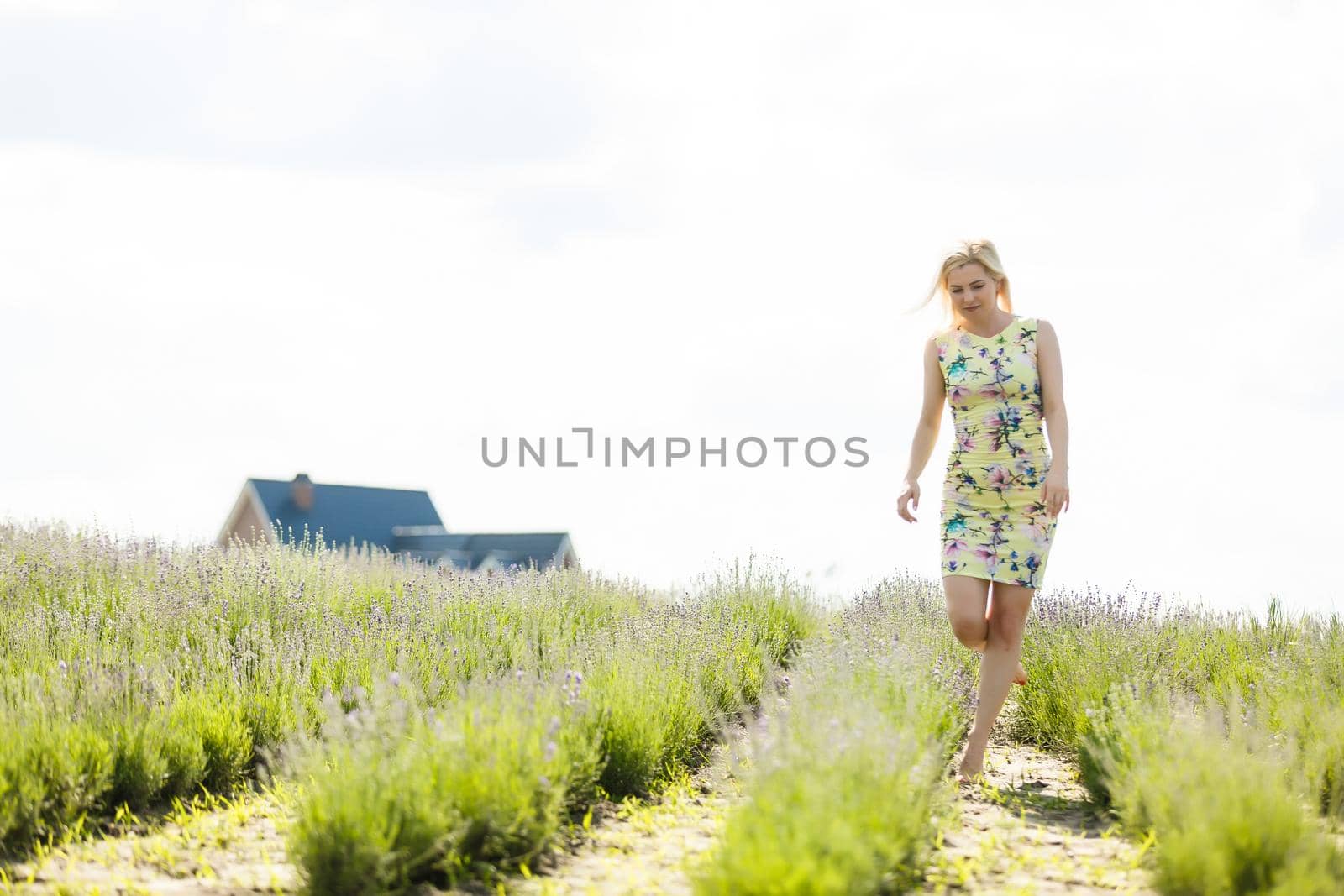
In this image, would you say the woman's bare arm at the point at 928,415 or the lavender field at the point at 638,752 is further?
the woman's bare arm at the point at 928,415

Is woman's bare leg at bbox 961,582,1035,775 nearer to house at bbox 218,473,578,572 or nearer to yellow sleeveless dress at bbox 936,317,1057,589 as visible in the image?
yellow sleeveless dress at bbox 936,317,1057,589

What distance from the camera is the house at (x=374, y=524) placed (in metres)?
20.7

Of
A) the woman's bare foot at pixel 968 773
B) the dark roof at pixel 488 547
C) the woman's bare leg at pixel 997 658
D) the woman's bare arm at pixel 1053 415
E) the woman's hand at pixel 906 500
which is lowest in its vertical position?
the dark roof at pixel 488 547

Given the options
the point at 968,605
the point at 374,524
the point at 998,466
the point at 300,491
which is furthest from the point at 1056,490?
the point at 374,524

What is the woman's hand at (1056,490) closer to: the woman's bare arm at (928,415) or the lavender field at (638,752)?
the woman's bare arm at (928,415)

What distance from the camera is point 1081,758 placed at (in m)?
4.71

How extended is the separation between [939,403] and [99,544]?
675cm

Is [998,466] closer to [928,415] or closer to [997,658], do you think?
[928,415]

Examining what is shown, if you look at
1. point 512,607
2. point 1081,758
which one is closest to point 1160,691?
point 1081,758

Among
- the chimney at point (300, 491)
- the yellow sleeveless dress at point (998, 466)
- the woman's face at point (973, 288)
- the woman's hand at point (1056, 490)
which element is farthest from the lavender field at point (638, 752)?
the chimney at point (300, 491)

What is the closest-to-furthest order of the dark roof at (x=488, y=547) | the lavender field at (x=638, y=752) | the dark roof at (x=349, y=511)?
1. the lavender field at (x=638, y=752)
2. the dark roof at (x=488, y=547)
3. the dark roof at (x=349, y=511)

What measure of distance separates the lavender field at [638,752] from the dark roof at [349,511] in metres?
14.5

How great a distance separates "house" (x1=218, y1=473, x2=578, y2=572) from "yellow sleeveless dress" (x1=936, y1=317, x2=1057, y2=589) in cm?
1535

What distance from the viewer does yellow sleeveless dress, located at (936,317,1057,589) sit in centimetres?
453
